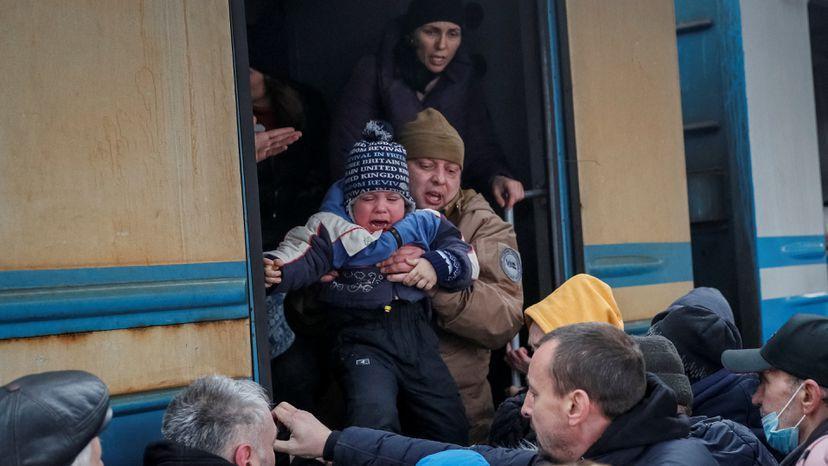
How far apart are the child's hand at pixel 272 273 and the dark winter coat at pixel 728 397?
3.98 ft

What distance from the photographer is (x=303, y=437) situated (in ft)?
8.16

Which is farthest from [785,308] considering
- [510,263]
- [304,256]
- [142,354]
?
[142,354]

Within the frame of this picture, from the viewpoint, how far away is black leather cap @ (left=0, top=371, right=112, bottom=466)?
1.54 m

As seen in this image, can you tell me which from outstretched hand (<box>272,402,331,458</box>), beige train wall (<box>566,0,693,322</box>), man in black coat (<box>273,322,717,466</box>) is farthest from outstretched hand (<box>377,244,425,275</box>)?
man in black coat (<box>273,322,717,466</box>)

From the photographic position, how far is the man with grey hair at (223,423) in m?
2.05

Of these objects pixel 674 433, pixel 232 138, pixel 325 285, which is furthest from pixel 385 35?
pixel 674 433

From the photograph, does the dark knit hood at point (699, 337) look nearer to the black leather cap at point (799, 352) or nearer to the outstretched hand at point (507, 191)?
the black leather cap at point (799, 352)

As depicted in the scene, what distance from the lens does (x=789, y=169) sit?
5.00 metres

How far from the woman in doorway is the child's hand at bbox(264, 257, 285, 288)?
38.3 inches

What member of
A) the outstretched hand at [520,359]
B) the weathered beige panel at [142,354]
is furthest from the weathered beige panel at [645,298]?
the weathered beige panel at [142,354]

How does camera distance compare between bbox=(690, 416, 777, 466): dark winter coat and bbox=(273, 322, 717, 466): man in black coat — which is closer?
bbox=(273, 322, 717, 466): man in black coat

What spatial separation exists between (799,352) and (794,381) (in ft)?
0.26

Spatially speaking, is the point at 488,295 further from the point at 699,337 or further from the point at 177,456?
the point at 177,456

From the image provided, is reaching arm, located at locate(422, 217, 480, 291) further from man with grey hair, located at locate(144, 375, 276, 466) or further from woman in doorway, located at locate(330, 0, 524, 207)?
man with grey hair, located at locate(144, 375, 276, 466)
